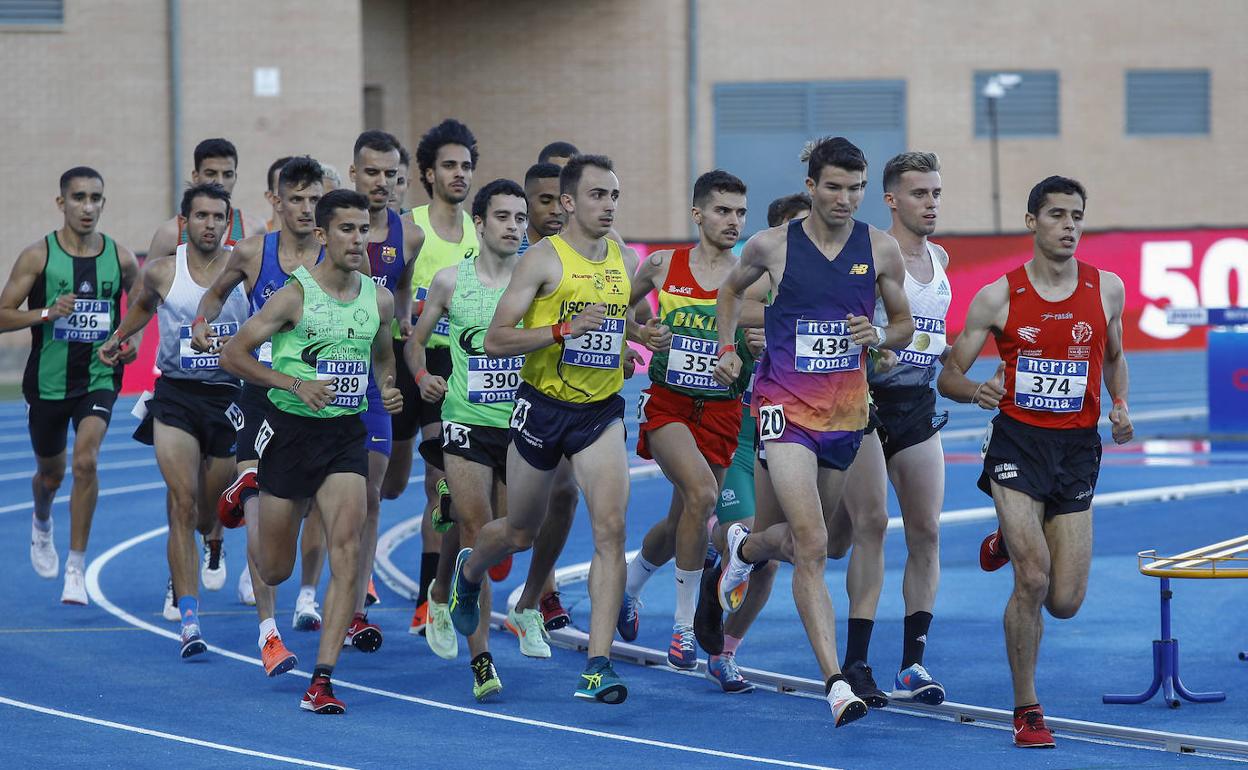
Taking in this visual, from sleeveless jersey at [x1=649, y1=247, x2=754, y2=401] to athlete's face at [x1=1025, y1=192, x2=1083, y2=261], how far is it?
5.34ft

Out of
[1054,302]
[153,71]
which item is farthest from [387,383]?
[153,71]

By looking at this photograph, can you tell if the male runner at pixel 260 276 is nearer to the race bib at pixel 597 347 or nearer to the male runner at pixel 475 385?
the male runner at pixel 475 385

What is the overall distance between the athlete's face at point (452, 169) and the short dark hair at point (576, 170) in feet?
5.22

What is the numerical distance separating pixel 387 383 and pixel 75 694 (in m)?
Answer: 1.88

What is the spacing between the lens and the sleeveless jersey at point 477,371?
8383mm

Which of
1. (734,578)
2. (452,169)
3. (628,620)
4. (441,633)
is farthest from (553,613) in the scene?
(452,169)

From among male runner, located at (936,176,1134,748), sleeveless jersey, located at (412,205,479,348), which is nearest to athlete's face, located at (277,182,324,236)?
sleeveless jersey, located at (412,205,479,348)

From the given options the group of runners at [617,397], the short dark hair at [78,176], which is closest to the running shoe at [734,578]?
the group of runners at [617,397]

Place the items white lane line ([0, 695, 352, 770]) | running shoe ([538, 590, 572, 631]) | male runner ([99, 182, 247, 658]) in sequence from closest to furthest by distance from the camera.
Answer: white lane line ([0, 695, 352, 770])
male runner ([99, 182, 247, 658])
running shoe ([538, 590, 572, 631])

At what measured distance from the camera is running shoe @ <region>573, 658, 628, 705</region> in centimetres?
732

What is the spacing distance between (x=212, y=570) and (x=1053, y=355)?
212 inches

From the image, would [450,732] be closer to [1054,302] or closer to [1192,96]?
[1054,302]

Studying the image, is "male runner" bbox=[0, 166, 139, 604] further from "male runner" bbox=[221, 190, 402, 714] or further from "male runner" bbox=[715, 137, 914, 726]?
"male runner" bbox=[715, 137, 914, 726]

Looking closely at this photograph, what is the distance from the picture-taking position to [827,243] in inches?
291
